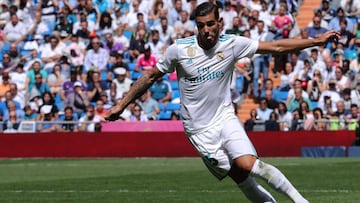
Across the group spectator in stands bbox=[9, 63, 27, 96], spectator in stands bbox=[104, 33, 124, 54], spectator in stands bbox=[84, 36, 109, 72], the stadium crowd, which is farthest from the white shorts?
spectator in stands bbox=[104, 33, 124, 54]

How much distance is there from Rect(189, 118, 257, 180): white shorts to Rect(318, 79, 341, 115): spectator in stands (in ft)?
56.4

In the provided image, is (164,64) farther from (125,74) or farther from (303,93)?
(125,74)

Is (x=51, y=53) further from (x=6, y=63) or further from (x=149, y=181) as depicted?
(x=149, y=181)

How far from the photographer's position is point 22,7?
35.1 meters

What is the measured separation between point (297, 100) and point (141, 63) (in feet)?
17.5

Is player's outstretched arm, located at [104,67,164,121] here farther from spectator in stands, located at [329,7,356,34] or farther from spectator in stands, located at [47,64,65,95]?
spectator in stands, located at [47,64,65,95]

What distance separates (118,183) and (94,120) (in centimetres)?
1068

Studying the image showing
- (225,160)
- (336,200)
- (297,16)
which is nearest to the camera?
(225,160)

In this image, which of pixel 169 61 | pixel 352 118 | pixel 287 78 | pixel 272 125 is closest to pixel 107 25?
pixel 287 78

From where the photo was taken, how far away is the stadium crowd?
28266 millimetres

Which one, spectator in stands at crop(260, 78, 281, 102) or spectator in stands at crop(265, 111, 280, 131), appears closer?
spectator in stands at crop(265, 111, 280, 131)

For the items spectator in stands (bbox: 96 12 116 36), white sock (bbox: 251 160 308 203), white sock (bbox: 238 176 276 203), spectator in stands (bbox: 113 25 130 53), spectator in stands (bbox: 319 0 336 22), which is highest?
white sock (bbox: 251 160 308 203)

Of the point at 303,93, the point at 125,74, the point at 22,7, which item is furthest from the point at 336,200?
the point at 22,7

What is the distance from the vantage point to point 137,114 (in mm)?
28703
